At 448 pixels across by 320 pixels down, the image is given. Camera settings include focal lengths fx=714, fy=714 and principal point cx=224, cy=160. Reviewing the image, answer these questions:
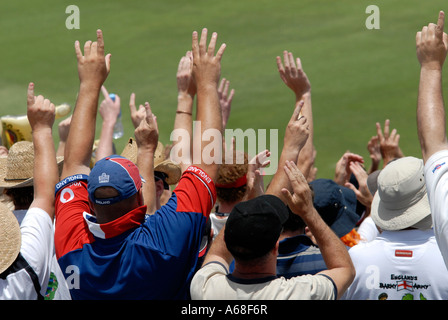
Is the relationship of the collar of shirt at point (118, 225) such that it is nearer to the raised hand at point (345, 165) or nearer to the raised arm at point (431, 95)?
the raised arm at point (431, 95)

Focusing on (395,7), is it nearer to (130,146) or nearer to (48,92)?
(48,92)

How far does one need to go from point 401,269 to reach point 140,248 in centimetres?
135

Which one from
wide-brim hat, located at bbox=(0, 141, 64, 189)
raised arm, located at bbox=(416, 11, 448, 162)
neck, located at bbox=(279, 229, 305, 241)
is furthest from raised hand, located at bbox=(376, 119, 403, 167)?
wide-brim hat, located at bbox=(0, 141, 64, 189)

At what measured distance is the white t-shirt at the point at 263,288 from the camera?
260cm

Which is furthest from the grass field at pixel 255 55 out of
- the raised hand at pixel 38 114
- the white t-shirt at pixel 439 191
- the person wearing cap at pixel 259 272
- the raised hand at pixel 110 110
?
the white t-shirt at pixel 439 191

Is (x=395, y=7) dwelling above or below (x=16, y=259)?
above

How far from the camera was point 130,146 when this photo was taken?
4.52m

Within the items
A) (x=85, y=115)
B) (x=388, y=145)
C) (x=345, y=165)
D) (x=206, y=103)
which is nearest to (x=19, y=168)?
(x=85, y=115)

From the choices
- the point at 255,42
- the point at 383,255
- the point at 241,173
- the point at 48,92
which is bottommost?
the point at 383,255

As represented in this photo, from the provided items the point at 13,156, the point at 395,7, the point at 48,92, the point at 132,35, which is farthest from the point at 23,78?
the point at 13,156

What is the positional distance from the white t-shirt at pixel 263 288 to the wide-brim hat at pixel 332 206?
3.94ft

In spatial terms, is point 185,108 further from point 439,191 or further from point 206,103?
point 439,191

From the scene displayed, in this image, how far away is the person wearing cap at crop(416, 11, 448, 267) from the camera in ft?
8.18

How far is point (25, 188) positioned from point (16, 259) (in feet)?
2.71
